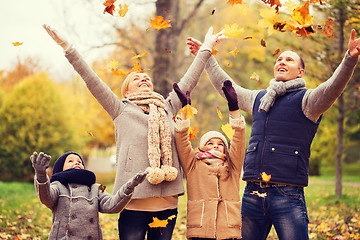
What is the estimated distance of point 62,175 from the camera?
3.21 metres

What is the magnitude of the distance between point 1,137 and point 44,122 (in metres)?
1.56

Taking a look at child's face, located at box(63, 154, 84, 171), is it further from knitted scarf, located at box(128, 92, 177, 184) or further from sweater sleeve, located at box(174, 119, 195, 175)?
sweater sleeve, located at box(174, 119, 195, 175)

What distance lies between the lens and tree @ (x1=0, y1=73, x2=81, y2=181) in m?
14.7

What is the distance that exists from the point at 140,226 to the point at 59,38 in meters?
1.55

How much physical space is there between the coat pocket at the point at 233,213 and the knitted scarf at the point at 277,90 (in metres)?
0.80

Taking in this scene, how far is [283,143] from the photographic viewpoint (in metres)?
3.05

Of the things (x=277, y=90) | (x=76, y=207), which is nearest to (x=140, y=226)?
(x=76, y=207)

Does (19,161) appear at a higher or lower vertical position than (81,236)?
higher

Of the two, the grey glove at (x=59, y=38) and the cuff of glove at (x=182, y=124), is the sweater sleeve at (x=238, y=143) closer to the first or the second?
the cuff of glove at (x=182, y=124)

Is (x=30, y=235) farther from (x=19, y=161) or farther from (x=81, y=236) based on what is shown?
(x=19, y=161)

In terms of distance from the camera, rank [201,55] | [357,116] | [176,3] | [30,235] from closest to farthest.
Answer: [201,55] → [30,235] → [176,3] → [357,116]

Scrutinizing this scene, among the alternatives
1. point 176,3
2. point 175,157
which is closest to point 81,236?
point 175,157

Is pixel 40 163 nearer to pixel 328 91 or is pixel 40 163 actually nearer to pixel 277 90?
pixel 277 90

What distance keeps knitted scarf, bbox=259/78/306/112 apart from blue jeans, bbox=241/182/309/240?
61 centimetres
